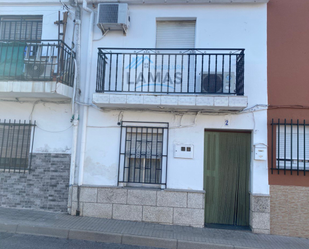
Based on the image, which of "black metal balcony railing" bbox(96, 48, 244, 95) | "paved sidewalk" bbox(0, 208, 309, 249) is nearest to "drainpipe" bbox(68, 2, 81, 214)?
"black metal balcony railing" bbox(96, 48, 244, 95)

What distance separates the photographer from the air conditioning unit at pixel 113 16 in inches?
218

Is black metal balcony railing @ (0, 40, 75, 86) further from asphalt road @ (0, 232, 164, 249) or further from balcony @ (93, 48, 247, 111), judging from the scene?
asphalt road @ (0, 232, 164, 249)

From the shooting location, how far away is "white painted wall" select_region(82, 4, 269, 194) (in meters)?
5.28

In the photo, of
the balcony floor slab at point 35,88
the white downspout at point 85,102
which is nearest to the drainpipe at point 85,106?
the white downspout at point 85,102

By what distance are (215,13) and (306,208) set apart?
5.11 m

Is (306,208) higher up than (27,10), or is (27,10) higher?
(27,10)

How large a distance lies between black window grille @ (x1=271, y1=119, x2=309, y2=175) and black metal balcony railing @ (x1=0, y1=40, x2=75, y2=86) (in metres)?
5.16

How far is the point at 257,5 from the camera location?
5527 mm

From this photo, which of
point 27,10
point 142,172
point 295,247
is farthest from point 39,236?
point 27,10

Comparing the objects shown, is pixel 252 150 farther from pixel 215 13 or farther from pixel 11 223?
pixel 11 223

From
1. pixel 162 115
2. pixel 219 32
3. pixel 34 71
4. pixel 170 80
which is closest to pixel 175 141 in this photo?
pixel 162 115

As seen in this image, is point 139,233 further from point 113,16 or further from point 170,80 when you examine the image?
point 113,16

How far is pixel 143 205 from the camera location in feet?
17.3

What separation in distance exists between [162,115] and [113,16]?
2.78 metres
